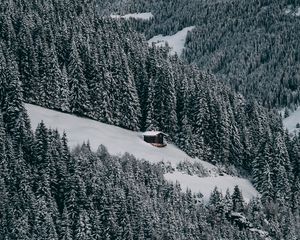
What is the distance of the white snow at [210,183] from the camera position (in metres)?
135

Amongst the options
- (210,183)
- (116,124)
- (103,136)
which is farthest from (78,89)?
(210,183)

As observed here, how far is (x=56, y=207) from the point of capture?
373ft

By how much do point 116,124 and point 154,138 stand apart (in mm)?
7703

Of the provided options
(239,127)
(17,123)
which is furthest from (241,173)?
(17,123)

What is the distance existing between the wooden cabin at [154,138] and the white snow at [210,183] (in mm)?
9978

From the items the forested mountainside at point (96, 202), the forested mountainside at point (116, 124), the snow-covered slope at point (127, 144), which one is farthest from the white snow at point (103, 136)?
the forested mountainside at point (96, 202)

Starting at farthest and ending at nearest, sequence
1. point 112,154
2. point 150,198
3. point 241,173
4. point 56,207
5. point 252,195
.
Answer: point 241,173 → point 252,195 → point 112,154 → point 150,198 → point 56,207

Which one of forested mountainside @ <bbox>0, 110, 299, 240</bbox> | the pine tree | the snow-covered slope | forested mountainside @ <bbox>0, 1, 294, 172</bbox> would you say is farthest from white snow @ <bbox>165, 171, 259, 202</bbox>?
the pine tree

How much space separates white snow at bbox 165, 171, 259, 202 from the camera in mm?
135375

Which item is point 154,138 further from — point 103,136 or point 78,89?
point 78,89

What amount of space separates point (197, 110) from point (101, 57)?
18.8 metres

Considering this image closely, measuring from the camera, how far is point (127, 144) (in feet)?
463

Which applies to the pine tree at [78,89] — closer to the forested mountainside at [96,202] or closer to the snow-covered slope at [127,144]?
the snow-covered slope at [127,144]

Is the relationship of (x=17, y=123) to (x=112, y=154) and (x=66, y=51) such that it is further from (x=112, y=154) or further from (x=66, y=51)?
(x=66, y=51)
